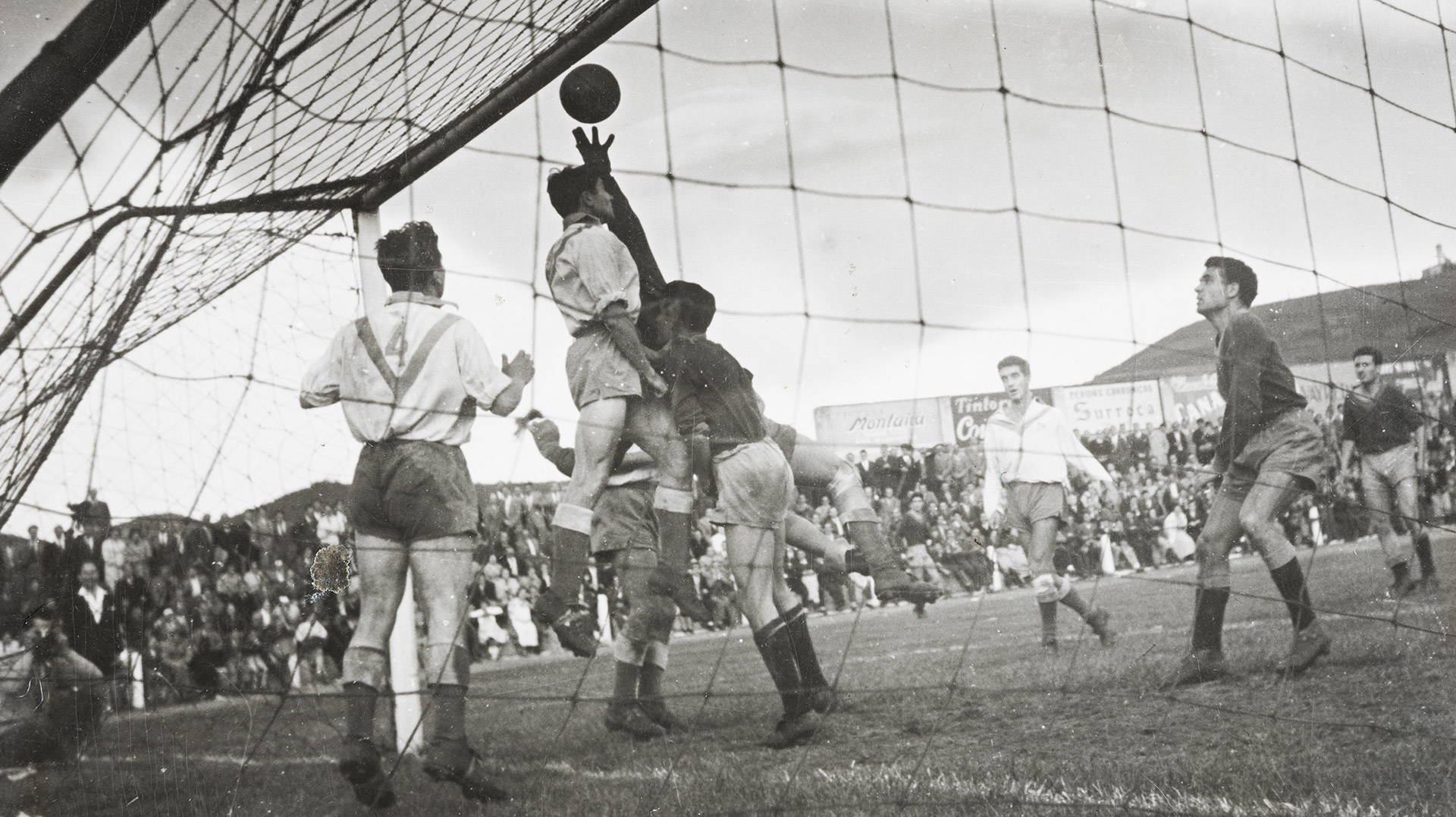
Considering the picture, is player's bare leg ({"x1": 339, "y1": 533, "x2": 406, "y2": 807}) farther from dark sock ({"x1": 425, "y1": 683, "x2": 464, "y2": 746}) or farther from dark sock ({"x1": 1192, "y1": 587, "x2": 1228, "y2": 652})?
dark sock ({"x1": 1192, "y1": 587, "x2": 1228, "y2": 652})

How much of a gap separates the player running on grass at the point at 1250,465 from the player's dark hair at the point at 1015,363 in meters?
0.56

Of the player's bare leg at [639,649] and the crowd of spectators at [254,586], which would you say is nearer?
the crowd of spectators at [254,586]

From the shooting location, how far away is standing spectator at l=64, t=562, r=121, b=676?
2.50 m

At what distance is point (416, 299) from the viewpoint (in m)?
2.40

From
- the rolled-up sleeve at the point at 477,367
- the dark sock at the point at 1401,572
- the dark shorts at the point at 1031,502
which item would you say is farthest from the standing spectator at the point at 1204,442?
the rolled-up sleeve at the point at 477,367

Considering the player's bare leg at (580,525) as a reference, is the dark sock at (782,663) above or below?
below

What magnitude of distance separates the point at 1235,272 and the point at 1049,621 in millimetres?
1159

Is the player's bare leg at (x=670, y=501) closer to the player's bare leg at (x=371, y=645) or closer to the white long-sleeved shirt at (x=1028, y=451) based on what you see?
the player's bare leg at (x=371, y=645)

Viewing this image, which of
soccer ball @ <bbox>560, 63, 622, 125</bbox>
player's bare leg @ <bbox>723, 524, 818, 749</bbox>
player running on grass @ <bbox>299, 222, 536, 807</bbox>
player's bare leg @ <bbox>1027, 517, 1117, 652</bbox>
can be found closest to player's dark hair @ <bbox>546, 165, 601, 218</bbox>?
soccer ball @ <bbox>560, 63, 622, 125</bbox>

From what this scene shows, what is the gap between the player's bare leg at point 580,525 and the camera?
2.46m

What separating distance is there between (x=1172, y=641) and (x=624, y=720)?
154 cm

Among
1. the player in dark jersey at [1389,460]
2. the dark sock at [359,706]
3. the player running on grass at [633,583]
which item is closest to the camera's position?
the dark sock at [359,706]

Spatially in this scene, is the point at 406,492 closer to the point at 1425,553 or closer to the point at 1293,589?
the point at 1293,589

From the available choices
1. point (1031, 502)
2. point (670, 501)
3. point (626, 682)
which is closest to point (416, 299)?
point (670, 501)
